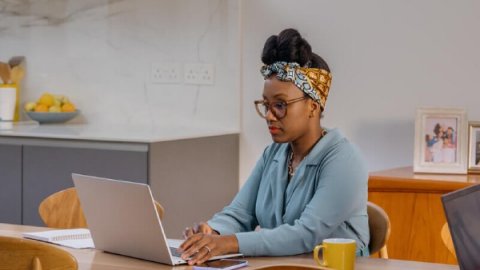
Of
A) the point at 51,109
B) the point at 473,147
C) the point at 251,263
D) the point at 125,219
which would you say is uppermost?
the point at 51,109

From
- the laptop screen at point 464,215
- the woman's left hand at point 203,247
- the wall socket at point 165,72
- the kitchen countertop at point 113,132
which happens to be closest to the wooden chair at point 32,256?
the woman's left hand at point 203,247

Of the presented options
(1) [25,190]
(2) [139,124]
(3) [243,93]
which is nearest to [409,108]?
(3) [243,93]

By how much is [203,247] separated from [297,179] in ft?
1.34

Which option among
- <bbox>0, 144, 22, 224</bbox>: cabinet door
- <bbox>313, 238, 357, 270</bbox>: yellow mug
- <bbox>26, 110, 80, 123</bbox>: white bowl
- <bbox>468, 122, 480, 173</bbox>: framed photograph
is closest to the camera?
<bbox>313, 238, 357, 270</bbox>: yellow mug

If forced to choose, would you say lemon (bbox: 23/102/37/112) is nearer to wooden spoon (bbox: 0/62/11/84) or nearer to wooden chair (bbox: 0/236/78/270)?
wooden spoon (bbox: 0/62/11/84)

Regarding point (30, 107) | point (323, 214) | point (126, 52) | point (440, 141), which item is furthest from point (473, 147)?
point (30, 107)

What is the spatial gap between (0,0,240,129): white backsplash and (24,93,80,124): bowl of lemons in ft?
0.26

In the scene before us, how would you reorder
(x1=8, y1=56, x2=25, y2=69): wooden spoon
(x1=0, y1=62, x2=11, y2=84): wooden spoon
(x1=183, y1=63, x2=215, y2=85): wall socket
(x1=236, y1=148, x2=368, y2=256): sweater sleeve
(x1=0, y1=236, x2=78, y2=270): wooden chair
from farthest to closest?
(x1=8, y1=56, x2=25, y2=69): wooden spoon
(x1=0, y1=62, x2=11, y2=84): wooden spoon
(x1=183, y1=63, x2=215, y2=85): wall socket
(x1=236, y1=148, x2=368, y2=256): sweater sleeve
(x1=0, y1=236, x2=78, y2=270): wooden chair

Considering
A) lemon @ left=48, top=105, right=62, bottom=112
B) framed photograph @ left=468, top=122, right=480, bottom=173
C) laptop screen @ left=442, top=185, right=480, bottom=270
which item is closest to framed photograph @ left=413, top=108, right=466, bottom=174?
framed photograph @ left=468, top=122, right=480, bottom=173

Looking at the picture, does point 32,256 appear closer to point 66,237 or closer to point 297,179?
point 66,237

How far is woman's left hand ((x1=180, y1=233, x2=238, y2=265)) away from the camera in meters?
2.19

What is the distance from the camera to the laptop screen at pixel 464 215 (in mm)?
1814

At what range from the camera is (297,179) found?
98.5 inches

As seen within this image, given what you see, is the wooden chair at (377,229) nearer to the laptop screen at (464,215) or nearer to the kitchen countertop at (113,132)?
the laptop screen at (464,215)
